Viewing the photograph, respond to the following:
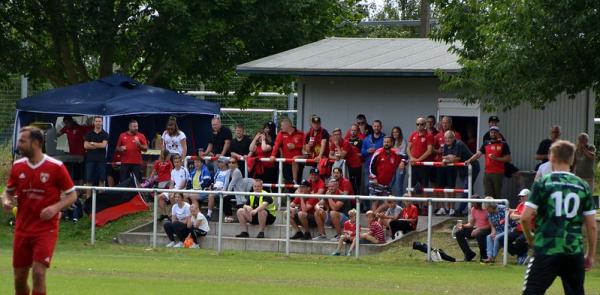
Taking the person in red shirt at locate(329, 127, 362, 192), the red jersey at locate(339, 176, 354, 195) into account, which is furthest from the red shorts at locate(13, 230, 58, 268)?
the person in red shirt at locate(329, 127, 362, 192)

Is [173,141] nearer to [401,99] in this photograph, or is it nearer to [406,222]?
[401,99]

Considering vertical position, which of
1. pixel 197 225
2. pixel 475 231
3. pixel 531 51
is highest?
pixel 531 51

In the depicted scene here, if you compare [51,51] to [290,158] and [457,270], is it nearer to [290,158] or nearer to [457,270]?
[290,158]

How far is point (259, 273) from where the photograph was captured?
1745 cm

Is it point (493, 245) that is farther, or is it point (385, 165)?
point (385, 165)

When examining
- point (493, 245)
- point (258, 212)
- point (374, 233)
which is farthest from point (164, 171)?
point (493, 245)

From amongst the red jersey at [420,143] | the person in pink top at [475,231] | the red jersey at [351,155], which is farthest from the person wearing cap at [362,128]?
the person in pink top at [475,231]

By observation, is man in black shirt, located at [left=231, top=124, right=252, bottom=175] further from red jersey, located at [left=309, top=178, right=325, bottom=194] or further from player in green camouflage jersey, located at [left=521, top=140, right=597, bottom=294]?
player in green camouflage jersey, located at [left=521, top=140, right=597, bottom=294]

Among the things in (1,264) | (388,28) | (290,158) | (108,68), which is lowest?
(1,264)

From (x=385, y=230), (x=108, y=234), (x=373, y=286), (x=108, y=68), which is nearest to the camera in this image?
(x=373, y=286)

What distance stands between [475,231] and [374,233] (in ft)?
7.04

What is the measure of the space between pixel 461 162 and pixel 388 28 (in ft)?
126

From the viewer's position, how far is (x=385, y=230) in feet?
71.8

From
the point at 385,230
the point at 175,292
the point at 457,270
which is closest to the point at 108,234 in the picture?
the point at 385,230
